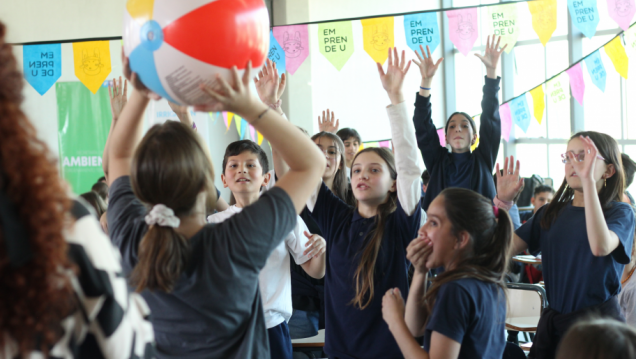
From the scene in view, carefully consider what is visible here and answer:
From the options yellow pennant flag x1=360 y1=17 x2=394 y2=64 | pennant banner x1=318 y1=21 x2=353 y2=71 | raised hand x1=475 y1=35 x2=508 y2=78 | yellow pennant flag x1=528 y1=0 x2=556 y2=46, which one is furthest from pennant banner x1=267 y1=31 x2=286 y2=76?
raised hand x1=475 y1=35 x2=508 y2=78

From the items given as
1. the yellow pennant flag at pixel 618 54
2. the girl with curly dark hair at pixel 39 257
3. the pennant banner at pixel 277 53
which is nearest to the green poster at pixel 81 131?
the pennant banner at pixel 277 53

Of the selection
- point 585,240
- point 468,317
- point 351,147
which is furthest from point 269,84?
point 351,147

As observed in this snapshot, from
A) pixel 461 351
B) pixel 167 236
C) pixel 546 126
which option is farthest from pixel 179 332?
pixel 546 126

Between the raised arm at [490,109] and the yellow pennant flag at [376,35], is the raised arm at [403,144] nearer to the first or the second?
the raised arm at [490,109]

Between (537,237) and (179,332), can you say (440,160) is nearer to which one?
(537,237)

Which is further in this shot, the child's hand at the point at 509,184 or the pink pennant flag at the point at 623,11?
the pink pennant flag at the point at 623,11

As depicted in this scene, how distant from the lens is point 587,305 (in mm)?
1900

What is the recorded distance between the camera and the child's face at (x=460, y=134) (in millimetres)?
3168

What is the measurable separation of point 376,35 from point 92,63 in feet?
7.76

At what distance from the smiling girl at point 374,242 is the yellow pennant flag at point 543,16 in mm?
2469

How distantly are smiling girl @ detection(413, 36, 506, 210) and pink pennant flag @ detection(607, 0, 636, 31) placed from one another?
1439mm

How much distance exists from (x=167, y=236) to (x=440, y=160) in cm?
244

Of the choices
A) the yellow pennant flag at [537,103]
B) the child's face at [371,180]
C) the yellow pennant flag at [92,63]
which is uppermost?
the yellow pennant flag at [92,63]

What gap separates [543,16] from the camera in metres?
3.72
